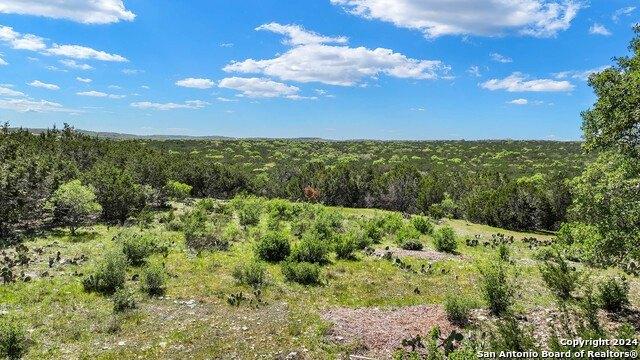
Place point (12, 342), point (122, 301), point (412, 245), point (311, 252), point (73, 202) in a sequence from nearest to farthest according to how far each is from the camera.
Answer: point (12, 342)
point (122, 301)
point (311, 252)
point (412, 245)
point (73, 202)

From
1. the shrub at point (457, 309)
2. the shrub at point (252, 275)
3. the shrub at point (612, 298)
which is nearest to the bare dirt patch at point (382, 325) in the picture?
the shrub at point (457, 309)

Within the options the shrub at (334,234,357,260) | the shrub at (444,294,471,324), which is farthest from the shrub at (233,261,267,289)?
the shrub at (444,294,471,324)

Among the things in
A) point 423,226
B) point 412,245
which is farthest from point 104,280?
point 423,226

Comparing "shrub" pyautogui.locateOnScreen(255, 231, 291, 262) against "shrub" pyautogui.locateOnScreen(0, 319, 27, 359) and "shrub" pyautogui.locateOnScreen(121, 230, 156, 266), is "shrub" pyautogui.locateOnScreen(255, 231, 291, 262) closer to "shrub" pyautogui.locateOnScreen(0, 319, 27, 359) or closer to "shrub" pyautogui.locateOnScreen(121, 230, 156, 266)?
"shrub" pyautogui.locateOnScreen(121, 230, 156, 266)

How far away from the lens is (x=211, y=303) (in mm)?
16625

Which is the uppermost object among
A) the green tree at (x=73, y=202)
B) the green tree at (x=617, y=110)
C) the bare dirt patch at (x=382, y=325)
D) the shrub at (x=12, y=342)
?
the green tree at (x=617, y=110)

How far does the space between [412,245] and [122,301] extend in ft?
56.2

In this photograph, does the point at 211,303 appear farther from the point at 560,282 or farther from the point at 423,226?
the point at 423,226

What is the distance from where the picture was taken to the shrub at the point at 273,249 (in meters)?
23.4

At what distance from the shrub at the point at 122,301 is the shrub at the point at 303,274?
255 inches

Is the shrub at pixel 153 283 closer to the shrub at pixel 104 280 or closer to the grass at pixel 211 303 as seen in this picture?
the grass at pixel 211 303

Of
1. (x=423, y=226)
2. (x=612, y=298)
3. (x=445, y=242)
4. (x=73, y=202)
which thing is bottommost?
(x=423, y=226)

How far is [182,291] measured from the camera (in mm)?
17797

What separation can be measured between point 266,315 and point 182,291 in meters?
4.21
